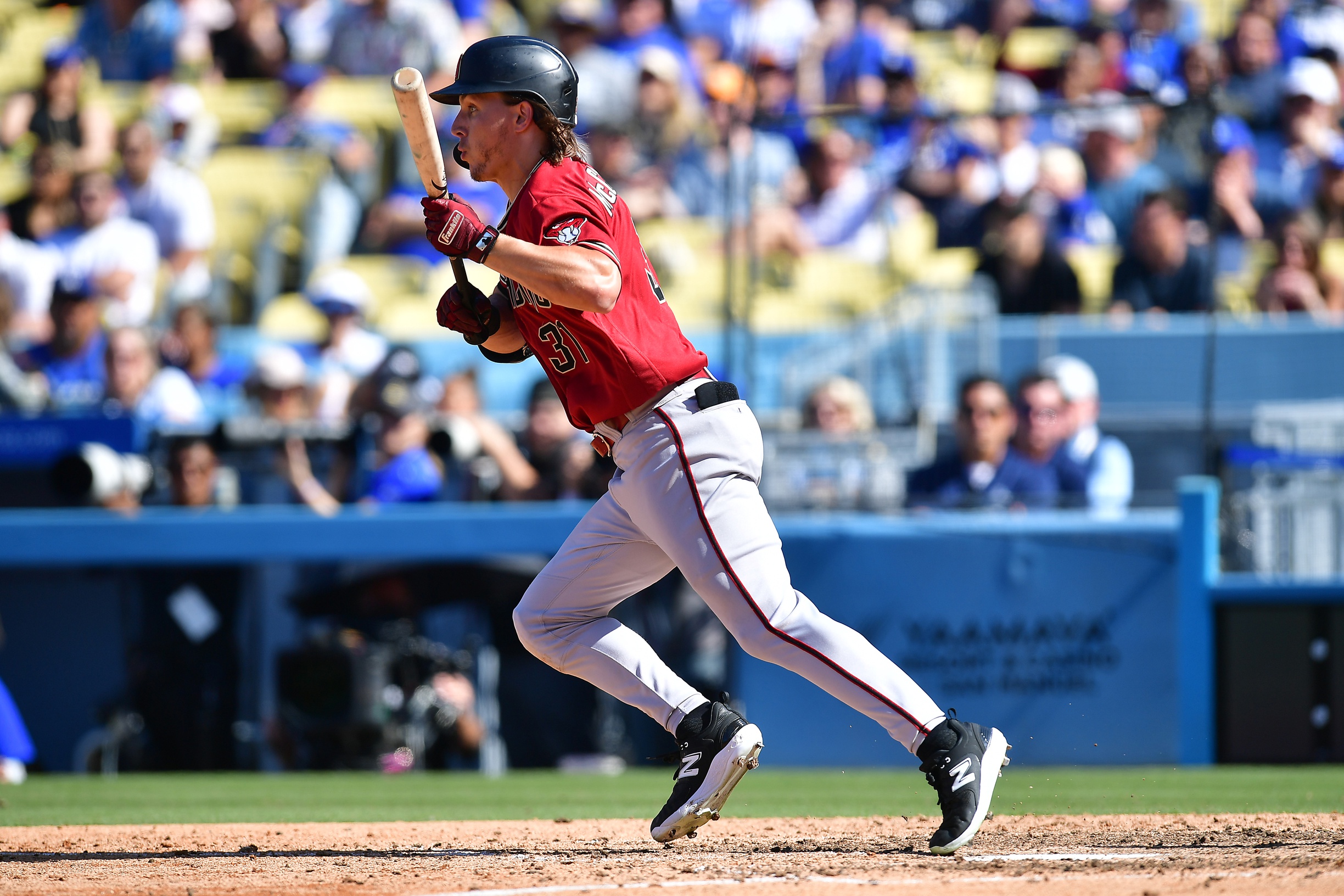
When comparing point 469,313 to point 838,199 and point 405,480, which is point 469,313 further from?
point 838,199

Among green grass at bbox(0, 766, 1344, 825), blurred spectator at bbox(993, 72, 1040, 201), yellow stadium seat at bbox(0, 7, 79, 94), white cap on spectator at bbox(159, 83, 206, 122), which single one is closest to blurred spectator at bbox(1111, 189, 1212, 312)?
blurred spectator at bbox(993, 72, 1040, 201)

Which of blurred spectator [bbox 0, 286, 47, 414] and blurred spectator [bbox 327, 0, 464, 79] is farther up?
blurred spectator [bbox 327, 0, 464, 79]

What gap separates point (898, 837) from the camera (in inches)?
177

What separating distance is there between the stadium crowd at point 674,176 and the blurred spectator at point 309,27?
0.03 meters

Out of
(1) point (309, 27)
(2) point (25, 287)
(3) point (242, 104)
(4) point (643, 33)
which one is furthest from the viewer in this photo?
(1) point (309, 27)

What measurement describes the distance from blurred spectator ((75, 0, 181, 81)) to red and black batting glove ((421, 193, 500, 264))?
34.0 ft

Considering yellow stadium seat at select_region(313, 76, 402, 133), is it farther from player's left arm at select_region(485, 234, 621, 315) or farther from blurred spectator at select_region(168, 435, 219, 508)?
player's left arm at select_region(485, 234, 621, 315)

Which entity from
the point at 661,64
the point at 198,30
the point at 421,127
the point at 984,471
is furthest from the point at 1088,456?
the point at 198,30

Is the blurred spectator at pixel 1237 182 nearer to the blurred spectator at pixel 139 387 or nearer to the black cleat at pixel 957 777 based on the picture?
the blurred spectator at pixel 139 387

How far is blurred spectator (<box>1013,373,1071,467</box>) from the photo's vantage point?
Answer: 8.27 m

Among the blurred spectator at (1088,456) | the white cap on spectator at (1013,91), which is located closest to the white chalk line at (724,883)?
the blurred spectator at (1088,456)

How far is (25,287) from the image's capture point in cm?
1134

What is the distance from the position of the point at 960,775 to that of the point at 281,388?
6404 mm

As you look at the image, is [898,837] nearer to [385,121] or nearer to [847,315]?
[847,315]
